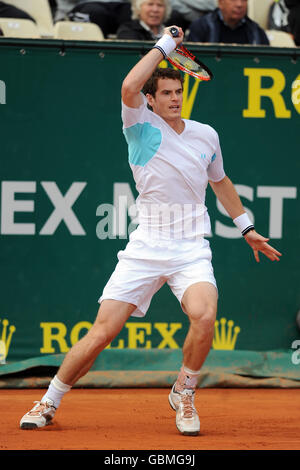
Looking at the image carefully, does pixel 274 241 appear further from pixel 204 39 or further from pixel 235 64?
pixel 204 39

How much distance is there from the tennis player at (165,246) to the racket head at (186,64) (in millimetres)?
59

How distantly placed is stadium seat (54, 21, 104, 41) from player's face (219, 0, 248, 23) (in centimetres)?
106

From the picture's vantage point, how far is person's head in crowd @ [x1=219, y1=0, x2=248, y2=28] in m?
6.37

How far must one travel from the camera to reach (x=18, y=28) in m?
6.51

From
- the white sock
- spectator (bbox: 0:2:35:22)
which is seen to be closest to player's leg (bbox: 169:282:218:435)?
the white sock

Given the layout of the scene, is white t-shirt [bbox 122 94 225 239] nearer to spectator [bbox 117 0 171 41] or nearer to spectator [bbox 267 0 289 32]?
spectator [bbox 117 0 171 41]

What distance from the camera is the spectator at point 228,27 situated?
20.8 feet

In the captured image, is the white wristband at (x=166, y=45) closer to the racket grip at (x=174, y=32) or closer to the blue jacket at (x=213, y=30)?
the racket grip at (x=174, y=32)

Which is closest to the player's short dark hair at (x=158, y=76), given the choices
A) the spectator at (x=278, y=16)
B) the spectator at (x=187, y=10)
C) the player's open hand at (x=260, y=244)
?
the player's open hand at (x=260, y=244)

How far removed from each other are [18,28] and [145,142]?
3.06 metres

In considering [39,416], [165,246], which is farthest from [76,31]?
[39,416]

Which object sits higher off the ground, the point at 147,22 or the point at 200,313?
the point at 147,22

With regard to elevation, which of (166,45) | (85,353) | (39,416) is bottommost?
(39,416)

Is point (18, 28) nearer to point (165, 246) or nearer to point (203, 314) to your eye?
point (165, 246)
